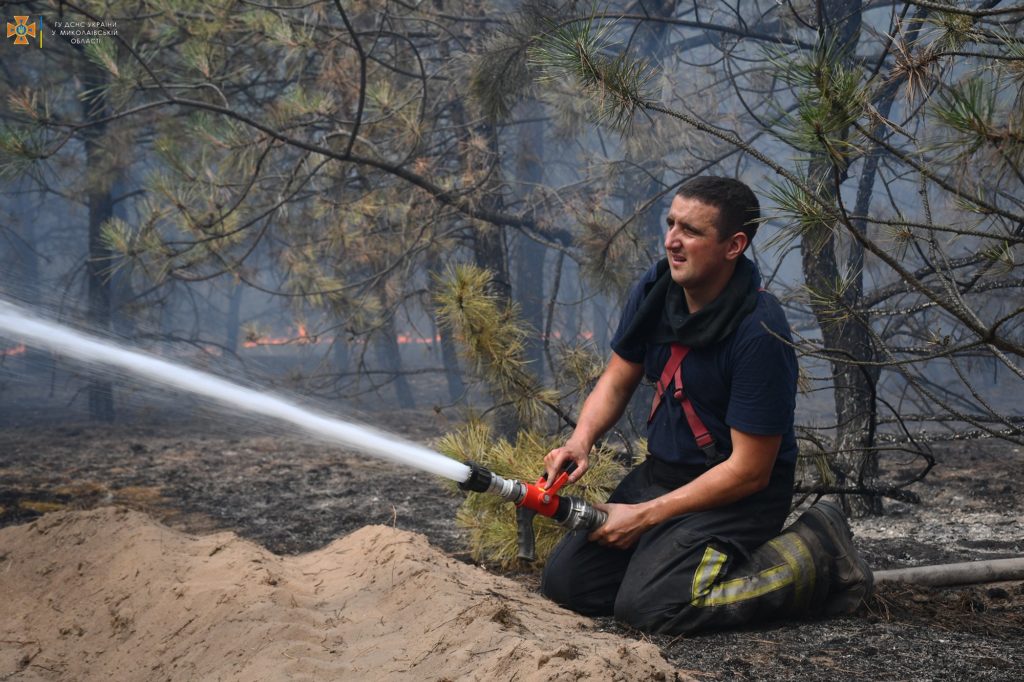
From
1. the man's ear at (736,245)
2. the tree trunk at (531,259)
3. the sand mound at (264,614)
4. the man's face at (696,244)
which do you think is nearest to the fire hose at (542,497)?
the sand mound at (264,614)

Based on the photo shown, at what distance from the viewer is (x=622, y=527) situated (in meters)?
3.46

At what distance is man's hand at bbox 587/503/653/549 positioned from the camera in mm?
3430

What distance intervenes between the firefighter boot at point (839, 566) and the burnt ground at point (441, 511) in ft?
0.23

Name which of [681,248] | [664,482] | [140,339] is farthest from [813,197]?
[140,339]

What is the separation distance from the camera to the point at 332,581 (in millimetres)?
3848

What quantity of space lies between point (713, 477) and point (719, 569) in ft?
1.07

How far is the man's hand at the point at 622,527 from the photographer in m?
3.43

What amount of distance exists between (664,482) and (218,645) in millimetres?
1743

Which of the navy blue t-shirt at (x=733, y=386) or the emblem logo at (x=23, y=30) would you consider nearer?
the navy blue t-shirt at (x=733, y=386)

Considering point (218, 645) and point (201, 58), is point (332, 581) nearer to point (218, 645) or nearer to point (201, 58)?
point (218, 645)

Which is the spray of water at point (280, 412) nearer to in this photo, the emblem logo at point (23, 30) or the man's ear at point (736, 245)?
the man's ear at point (736, 245)

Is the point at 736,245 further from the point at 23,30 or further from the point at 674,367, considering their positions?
the point at 23,30

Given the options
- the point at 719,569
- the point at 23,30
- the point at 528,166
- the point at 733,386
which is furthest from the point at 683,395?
the point at 528,166

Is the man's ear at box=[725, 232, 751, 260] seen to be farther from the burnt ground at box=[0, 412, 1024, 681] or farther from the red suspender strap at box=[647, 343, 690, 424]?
the burnt ground at box=[0, 412, 1024, 681]
